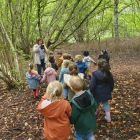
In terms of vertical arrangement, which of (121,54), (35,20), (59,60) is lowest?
(121,54)

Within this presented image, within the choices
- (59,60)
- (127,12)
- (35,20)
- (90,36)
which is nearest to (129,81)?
(59,60)

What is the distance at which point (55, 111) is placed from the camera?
623 centimetres

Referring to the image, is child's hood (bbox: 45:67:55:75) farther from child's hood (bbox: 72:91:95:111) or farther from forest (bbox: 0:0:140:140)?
child's hood (bbox: 72:91:95:111)

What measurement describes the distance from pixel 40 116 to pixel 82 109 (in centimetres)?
363

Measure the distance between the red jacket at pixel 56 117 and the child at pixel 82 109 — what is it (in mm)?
135

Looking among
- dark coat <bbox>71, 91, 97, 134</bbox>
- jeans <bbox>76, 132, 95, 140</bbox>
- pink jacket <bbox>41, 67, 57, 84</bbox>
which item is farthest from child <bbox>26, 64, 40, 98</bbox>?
dark coat <bbox>71, 91, 97, 134</bbox>

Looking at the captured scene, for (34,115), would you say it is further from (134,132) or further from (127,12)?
(127,12)

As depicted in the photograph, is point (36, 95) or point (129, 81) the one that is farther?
point (129, 81)

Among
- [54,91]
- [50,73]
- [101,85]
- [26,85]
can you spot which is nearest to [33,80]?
[50,73]

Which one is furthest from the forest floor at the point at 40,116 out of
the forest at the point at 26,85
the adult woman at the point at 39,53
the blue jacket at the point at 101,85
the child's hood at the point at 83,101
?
the child's hood at the point at 83,101

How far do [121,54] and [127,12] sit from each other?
1373 cm

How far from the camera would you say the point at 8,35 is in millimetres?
13727

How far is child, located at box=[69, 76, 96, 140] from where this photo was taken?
6.34 m

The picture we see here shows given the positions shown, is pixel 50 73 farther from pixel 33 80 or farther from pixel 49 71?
pixel 33 80
